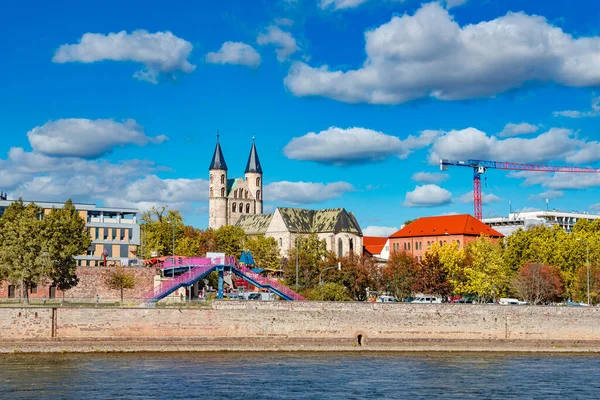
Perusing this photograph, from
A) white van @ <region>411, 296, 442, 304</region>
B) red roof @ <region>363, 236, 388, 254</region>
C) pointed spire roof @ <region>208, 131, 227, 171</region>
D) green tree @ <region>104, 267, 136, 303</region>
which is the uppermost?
pointed spire roof @ <region>208, 131, 227, 171</region>

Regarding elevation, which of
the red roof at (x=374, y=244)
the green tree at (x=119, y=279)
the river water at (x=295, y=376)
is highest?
the red roof at (x=374, y=244)

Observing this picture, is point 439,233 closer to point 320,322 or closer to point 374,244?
point 374,244

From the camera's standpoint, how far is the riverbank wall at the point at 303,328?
5919 centimetres

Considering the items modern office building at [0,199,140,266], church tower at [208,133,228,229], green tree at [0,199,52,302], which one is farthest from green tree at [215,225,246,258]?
church tower at [208,133,228,229]

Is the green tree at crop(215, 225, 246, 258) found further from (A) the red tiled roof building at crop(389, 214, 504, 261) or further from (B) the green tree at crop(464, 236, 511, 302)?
(B) the green tree at crop(464, 236, 511, 302)

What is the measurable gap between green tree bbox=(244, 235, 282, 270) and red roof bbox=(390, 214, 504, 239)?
3277cm

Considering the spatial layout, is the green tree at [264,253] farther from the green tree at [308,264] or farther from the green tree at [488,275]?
the green tree at [488,275]

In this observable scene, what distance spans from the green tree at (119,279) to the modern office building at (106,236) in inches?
552

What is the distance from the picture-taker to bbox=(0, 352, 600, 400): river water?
41781 mm

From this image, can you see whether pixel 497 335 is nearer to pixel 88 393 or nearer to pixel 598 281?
pixel 598 281

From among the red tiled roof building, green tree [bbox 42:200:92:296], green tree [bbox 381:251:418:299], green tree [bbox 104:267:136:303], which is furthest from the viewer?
the red tiled roof building

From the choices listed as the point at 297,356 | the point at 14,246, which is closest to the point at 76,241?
the point at 14,246

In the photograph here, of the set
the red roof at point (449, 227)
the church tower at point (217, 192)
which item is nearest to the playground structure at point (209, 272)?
the red roof at point (449, 227)

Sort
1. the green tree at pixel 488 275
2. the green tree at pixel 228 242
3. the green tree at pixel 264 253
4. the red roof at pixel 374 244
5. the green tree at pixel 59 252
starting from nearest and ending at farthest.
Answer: the green tree at pixel 59 252 → the green tree at pixel 488 275 → the green tree at pixel 228 242 → the green tree at pixel 264 253 → the red roof at pixel 374 244
